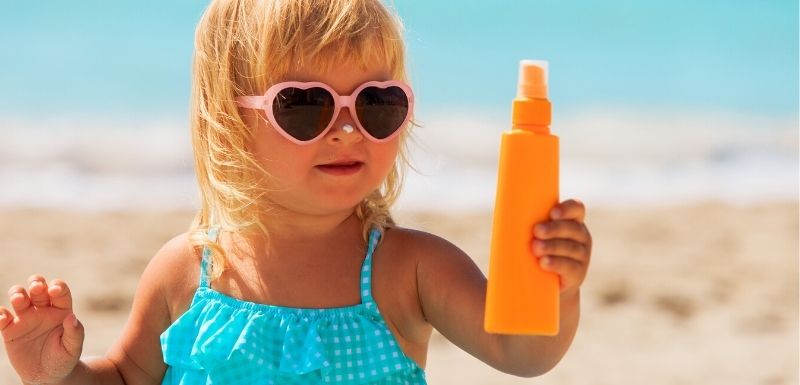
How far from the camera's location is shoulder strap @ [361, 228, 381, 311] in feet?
6.77

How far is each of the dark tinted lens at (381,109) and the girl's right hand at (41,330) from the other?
672mm

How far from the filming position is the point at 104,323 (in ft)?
14.0

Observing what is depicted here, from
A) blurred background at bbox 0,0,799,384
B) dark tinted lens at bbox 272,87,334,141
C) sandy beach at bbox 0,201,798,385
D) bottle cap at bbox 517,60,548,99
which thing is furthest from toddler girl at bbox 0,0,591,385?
sandy beach at bbox 0,201,798,385

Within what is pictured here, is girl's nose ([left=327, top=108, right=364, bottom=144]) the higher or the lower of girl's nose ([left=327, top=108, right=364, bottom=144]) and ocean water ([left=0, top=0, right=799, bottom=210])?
the lower

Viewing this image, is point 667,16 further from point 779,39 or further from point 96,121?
point 96,121

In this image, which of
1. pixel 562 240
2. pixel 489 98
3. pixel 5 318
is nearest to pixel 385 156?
pixel 562 240

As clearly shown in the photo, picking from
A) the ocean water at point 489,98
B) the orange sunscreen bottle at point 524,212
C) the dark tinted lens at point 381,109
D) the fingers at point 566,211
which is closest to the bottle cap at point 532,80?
the orange sunscreen bottle at point 524,212

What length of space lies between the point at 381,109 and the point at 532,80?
0.52m

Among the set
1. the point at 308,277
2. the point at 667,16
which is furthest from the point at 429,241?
the point at 667,16

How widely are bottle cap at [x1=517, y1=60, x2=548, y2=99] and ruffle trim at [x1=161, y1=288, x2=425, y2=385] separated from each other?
27.4 inches

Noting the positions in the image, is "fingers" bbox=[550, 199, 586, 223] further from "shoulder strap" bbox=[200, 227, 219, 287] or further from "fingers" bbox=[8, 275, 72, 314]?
"fingers" bbox=[8, 275, 72, 314]

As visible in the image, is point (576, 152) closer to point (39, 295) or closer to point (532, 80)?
point (39, 295)

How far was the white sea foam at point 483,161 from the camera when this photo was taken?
Result: 26.2 feet

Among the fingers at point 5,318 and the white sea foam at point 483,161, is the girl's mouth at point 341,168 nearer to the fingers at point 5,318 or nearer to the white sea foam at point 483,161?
the fingers at point 5,318
